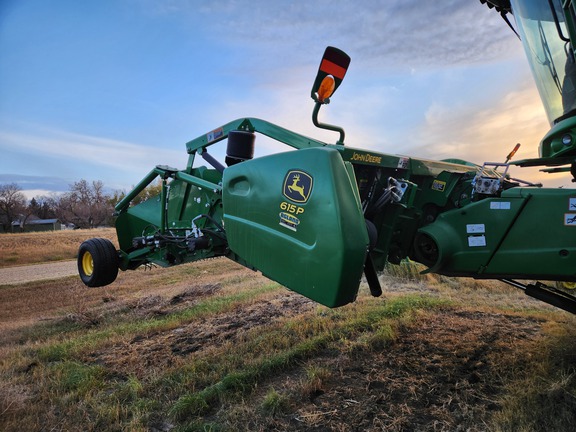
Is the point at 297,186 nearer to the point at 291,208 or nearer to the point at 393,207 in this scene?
the point at 291,208

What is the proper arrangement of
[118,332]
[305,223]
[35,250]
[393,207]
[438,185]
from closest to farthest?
[305,223]
[393,207]
[438,185]
[118,332]
[35,250]

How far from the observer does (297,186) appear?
2156mm

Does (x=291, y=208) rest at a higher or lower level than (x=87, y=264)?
higher

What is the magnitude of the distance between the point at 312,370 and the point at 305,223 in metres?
1.52

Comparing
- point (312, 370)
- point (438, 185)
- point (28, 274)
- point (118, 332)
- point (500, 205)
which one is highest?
point (438, 185)

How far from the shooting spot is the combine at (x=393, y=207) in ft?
6.57

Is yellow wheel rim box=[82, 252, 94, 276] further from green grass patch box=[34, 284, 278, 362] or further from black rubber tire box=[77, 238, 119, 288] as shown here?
green grass patch box=[34, 284, 278, 362]

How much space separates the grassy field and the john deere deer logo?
4.63 feet

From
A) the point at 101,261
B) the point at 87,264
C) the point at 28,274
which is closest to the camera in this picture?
the point at 101,261

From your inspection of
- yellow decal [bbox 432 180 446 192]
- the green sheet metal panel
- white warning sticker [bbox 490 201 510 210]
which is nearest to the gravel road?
the green sheet metal panel

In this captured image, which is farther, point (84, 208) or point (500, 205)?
point (84, 208)

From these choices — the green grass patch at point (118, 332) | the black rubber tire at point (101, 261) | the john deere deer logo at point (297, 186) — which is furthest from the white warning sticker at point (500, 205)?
the green grass patch at point (118, 332)

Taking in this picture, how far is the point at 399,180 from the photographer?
2676mm

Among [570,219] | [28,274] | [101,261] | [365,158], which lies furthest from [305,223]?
[28,274]
